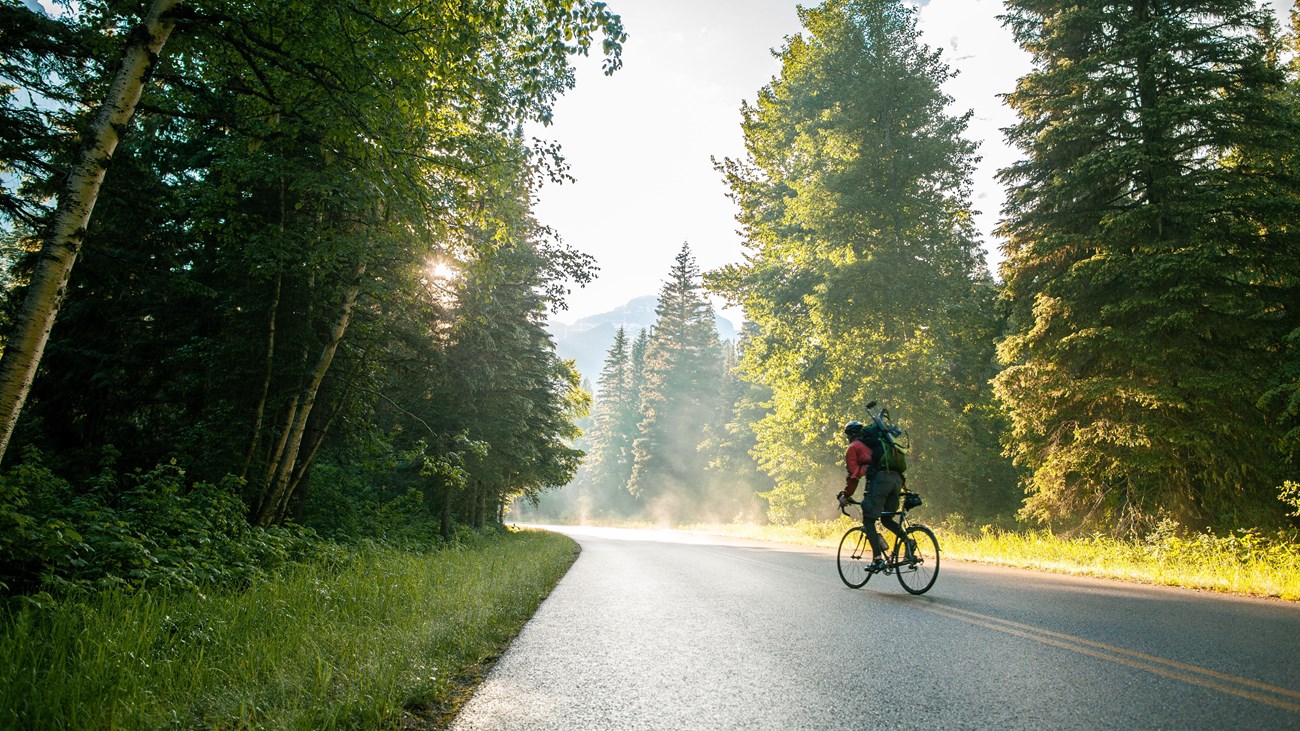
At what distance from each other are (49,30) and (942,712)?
12.2 metres

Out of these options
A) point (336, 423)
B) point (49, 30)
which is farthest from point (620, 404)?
point (49, 30)

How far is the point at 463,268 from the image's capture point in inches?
345

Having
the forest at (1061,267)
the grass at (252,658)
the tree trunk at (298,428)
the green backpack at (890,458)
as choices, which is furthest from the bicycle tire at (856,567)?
the tree trunk at (298,428)

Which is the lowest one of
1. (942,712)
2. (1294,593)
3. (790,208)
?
(942,712)

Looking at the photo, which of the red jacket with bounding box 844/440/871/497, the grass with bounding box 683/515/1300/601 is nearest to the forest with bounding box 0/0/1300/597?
the grass with bounding box 683/515/1300/601

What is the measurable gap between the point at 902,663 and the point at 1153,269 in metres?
10.0

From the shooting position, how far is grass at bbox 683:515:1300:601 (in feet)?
23.3

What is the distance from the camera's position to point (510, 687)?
3441mm

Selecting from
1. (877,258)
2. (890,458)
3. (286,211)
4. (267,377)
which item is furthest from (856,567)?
(877,258)

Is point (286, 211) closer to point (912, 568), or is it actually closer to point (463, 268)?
point (463, 268)

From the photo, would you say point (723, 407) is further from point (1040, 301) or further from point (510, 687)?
point (510, 687)

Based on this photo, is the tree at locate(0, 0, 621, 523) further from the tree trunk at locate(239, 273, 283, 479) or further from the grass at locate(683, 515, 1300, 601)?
the grass at locate(683, 515, 1300, 601)

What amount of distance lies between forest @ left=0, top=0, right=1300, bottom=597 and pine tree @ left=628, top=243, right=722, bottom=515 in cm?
3137

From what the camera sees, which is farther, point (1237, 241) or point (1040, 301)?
point (1040, 301)
